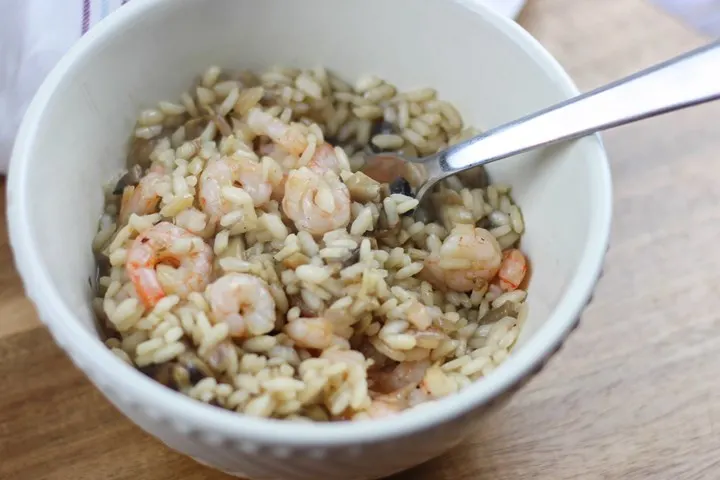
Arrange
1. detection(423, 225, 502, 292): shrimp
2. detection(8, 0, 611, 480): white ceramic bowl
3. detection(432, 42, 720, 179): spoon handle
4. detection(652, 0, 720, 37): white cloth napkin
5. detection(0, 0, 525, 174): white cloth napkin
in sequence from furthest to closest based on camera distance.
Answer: detection(652, 0, 720, 37): white cloth napkin
detection(0, 0, 525, 174): white cloth napkin
detection(423, 225, 502, 292): shrimp
detection(432, 42, 720, 179): spoon handle
detection(8, 0, 611, 480): white ceramic bowl

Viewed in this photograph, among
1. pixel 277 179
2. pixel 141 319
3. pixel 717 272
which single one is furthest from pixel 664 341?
pixel 141 319

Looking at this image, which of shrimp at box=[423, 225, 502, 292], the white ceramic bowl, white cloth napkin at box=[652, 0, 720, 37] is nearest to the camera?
the white ceramic bowl

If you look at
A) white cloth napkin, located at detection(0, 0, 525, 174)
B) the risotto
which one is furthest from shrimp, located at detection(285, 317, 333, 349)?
white cloth napkin, located at detection(0, 0, 525, 174)

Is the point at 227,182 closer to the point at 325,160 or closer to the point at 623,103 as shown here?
the point at 325,160

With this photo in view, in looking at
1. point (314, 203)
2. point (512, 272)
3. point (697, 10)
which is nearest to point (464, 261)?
point (512, 272)

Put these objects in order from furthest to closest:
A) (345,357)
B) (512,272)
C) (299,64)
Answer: (299,64), (512,272), (345,357)

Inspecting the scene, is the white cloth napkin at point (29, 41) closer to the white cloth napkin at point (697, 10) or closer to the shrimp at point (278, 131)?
the shrimp at point (278, 131)

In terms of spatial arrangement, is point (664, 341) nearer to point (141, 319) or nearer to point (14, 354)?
point (141, 319)

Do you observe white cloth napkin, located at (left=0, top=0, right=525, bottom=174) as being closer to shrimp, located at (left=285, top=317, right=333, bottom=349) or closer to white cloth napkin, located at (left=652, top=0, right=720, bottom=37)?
shrimp, located at (left=285, top=317, right=333, bottom=349)
